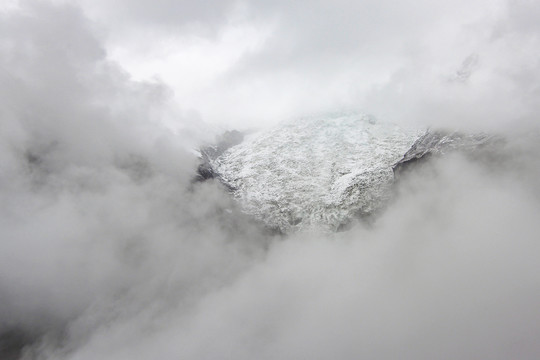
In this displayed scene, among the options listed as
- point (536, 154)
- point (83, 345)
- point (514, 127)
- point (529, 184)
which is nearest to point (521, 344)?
point (529, 184)

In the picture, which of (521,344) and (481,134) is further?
(481,134)

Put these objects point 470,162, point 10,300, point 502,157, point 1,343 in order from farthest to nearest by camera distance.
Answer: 1. point 470,162
2. point 502,157
3. point 10,300
4. point 1,343

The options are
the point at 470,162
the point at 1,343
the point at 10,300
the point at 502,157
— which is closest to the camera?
the point at 1,343

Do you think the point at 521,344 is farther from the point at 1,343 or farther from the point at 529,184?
the point at 1,343

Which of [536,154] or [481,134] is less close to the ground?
[481,134]

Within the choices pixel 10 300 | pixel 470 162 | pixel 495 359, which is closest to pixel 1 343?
pixel 10 300

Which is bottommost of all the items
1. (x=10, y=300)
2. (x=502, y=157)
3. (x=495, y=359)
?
(x=495, y=359)

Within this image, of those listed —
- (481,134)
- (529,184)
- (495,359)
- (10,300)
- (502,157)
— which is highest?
(10,300)

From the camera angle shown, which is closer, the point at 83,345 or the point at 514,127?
the point at 514,127

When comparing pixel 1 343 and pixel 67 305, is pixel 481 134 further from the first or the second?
pixel 1 343
